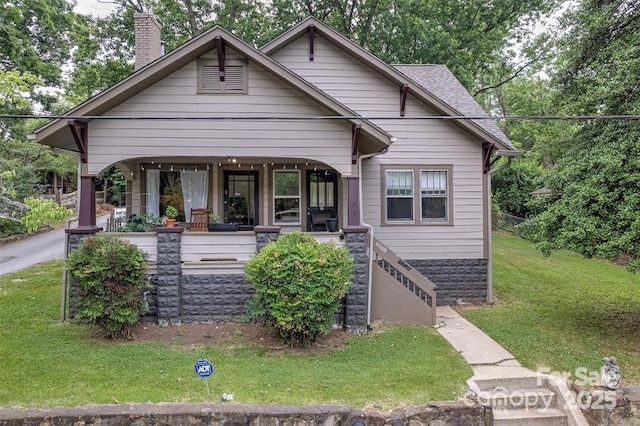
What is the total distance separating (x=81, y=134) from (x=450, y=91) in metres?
9.19

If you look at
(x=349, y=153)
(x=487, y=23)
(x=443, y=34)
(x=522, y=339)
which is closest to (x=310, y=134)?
(x=349, y=153)

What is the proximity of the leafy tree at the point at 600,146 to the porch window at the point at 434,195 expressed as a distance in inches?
99.3

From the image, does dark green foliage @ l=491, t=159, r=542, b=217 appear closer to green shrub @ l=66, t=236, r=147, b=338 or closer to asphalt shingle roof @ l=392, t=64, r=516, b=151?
asphalt shingle roof @ l=392, t=64, r=516, b=151

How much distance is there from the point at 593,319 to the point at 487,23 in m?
17.6

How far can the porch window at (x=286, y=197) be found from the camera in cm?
918

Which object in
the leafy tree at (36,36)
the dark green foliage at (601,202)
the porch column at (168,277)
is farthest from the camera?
the leafy tree at (36,36)

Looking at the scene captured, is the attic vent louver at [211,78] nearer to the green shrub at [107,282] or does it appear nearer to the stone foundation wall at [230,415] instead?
the green shrub at [107,282]

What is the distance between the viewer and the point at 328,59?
909 cm

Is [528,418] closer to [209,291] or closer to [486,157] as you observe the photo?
[209,291]

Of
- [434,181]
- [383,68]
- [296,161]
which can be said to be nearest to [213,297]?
[296,161]

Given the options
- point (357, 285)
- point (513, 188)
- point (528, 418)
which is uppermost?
point (513, 188)

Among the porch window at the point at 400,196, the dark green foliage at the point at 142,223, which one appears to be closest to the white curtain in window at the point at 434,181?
the porch window at the point at 400,196

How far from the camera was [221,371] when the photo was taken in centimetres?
485

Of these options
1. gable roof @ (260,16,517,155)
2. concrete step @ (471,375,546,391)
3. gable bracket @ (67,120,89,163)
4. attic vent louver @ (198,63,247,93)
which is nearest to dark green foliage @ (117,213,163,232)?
gable bracket @ (67,120,89,163)
